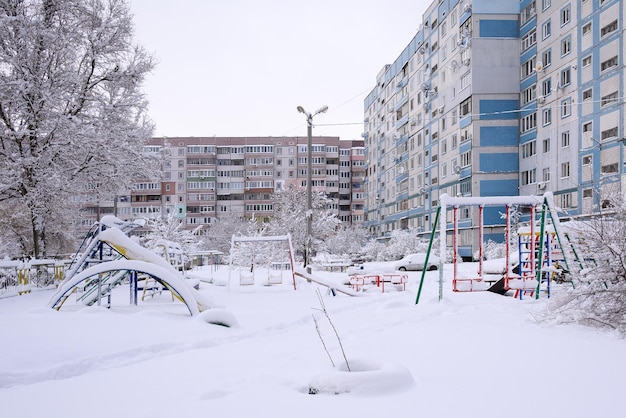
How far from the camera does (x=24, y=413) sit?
4.26 meters

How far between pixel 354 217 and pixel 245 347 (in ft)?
273

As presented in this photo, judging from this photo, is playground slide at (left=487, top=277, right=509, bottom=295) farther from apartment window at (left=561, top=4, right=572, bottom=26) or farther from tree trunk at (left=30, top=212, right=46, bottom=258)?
apartment window at (left=561, top=4, right=572, bottom=26)

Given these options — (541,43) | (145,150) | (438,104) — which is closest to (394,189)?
(438,104)

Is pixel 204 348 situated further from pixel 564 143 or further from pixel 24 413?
pixel 564 143

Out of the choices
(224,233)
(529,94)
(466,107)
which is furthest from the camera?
(224,233)

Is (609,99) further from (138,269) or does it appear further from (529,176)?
(138,269)

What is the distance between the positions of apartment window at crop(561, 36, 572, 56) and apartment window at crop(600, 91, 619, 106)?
4.99m

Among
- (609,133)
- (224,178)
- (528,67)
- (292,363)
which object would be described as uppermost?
(528,67)

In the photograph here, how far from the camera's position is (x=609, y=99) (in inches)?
1230

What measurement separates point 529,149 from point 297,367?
39145 millimetres

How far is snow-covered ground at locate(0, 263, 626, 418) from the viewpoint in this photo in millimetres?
4391

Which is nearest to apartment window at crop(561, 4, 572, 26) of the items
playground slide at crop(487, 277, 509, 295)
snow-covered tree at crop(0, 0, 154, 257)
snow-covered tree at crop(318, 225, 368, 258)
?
snow-covered tree at crop(318, 225, 368, 258)

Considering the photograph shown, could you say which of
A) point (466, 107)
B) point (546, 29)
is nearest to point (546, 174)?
point (466, 107)

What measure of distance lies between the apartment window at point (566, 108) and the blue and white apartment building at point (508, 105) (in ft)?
0.22
